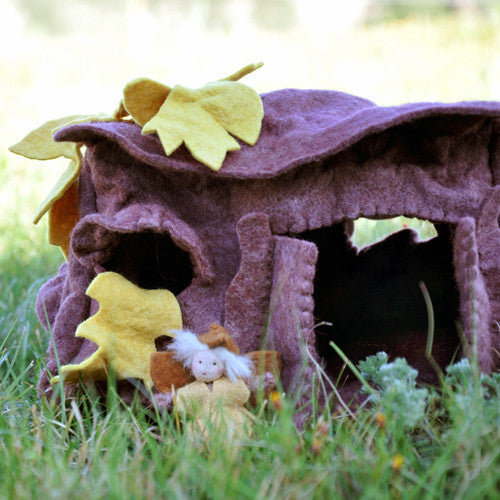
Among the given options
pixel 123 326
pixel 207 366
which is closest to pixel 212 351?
pixel 207 366

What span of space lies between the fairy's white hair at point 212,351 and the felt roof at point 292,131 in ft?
0.93

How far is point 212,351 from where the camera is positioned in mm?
1107

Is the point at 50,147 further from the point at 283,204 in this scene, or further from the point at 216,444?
the point at 216,444

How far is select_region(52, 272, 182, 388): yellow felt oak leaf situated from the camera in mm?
1179

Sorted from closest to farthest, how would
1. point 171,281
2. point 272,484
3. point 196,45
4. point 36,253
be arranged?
point 272,484 < point 171,281 < point 36,253 < point 196,45

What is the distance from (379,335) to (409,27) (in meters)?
4.25

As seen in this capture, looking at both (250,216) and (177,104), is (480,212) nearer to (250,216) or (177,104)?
(250,216)

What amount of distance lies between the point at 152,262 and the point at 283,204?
311mm

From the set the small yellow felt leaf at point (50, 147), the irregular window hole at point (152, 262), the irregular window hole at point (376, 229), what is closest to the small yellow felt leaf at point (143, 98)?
the small yellow felt leaf at point (50, 147)

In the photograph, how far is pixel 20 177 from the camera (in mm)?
3230

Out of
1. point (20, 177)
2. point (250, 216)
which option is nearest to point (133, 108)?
point (250, 216)

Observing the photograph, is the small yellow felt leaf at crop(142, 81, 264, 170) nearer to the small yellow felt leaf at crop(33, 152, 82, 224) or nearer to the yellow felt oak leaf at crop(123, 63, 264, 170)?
the yellow felt oak leaf at crop(123, 63, 264, 170)

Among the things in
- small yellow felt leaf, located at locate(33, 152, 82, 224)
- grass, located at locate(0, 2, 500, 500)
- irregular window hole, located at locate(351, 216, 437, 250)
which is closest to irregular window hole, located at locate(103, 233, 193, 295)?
small yellow felt leaf, located at locate(33, 152, 82, 224)

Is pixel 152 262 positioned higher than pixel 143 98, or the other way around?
pixel 143 98
